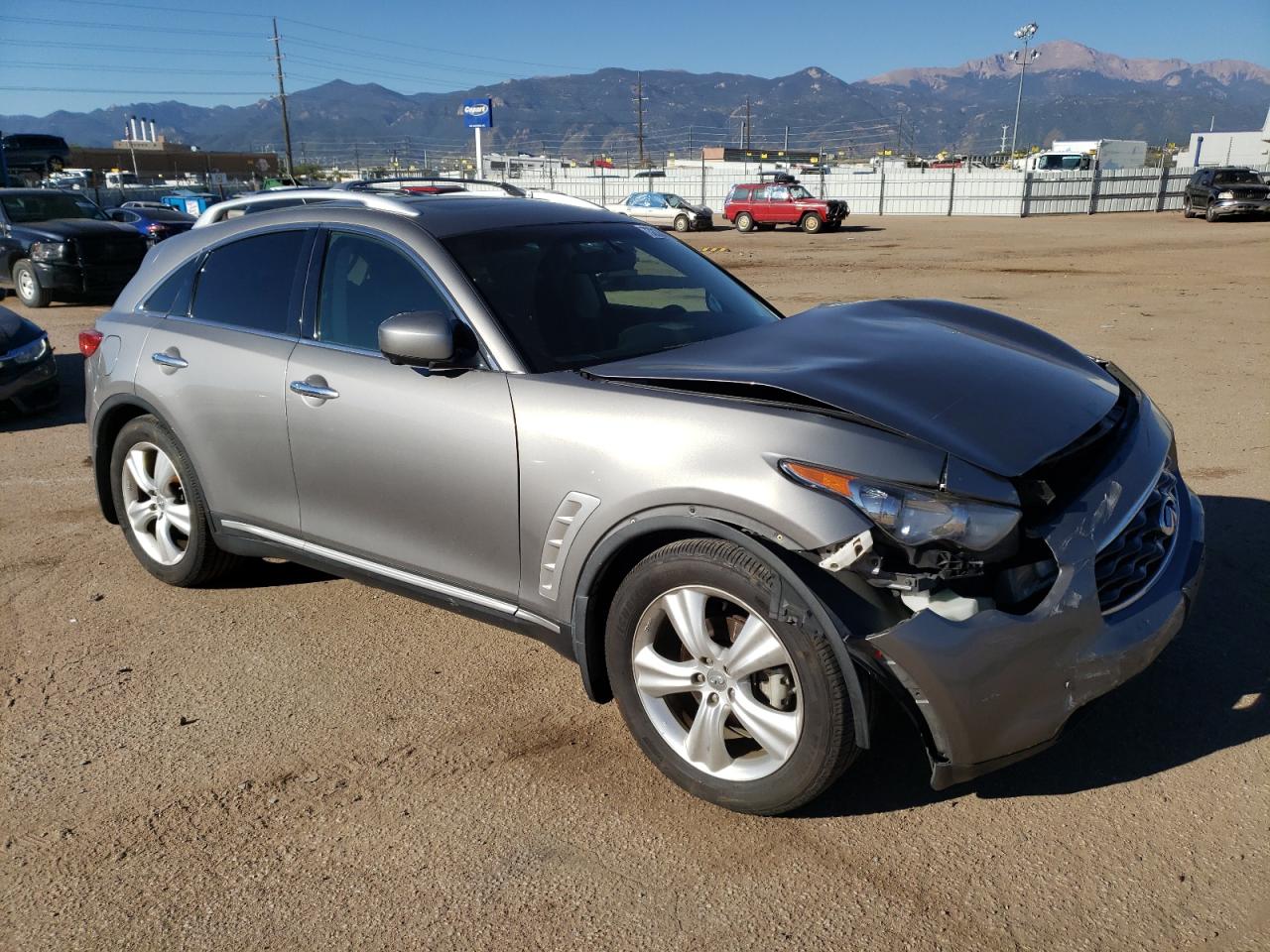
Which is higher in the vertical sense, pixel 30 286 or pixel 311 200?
pixel 311 200

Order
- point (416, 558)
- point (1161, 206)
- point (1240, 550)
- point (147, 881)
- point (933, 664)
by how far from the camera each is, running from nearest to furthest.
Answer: point (933, 664) < point (147, 881) < point (416, 558) < point (1240, 550) < point (1161, 206)

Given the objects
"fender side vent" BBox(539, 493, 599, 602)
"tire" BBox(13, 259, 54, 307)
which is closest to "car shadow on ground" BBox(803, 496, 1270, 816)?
"fender side vent" BBox(539, 493, 599, 602)

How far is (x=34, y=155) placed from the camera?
48250 mm

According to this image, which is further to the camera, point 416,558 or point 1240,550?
point 1240,550

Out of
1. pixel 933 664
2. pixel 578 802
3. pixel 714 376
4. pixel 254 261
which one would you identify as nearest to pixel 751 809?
pixel 578 802

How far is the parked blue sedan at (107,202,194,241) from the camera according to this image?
21.4 metres

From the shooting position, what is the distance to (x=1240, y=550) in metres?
4.64

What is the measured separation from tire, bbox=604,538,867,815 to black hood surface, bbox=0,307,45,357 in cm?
741

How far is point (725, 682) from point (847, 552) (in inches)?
23.3

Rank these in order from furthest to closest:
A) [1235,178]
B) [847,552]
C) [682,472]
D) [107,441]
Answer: [1235,178] → [107,441] → [682,472] → [847,552]

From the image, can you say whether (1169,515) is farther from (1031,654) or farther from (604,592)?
(604,592)

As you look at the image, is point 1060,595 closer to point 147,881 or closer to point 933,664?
point 933,664

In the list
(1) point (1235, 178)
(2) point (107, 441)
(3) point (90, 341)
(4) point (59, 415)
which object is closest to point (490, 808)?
(2) point (107, 441)

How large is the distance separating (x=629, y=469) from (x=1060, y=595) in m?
1.20
